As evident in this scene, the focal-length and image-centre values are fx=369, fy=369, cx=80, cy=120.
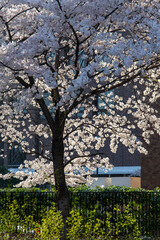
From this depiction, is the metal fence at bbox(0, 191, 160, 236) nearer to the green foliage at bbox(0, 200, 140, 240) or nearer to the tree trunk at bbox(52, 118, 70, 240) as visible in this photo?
the green foliage at bbox(0, 200, 140, 240)

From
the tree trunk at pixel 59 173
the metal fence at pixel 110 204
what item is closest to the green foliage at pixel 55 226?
the metal fence at pixel 110 204

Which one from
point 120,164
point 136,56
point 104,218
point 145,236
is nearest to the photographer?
point 136,56

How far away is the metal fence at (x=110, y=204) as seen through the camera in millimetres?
13070

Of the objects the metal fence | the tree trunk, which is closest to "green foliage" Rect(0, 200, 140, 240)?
the metal fence

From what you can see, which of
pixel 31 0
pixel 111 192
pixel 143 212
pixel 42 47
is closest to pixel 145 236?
pixel 143 212

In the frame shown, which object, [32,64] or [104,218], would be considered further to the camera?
[104,218]

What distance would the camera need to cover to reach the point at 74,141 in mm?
13977

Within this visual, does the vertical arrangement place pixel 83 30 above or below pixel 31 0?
below

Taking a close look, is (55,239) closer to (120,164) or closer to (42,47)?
(42,47)

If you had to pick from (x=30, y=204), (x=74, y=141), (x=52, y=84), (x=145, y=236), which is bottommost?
(x=145, y=236)

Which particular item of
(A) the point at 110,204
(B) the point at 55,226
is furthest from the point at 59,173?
(A) the point at 110,204

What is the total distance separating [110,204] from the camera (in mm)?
13461

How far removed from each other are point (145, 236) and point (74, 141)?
4.23m

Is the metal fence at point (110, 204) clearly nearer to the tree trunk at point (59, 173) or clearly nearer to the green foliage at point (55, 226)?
the green foliage at point (55, 226)
